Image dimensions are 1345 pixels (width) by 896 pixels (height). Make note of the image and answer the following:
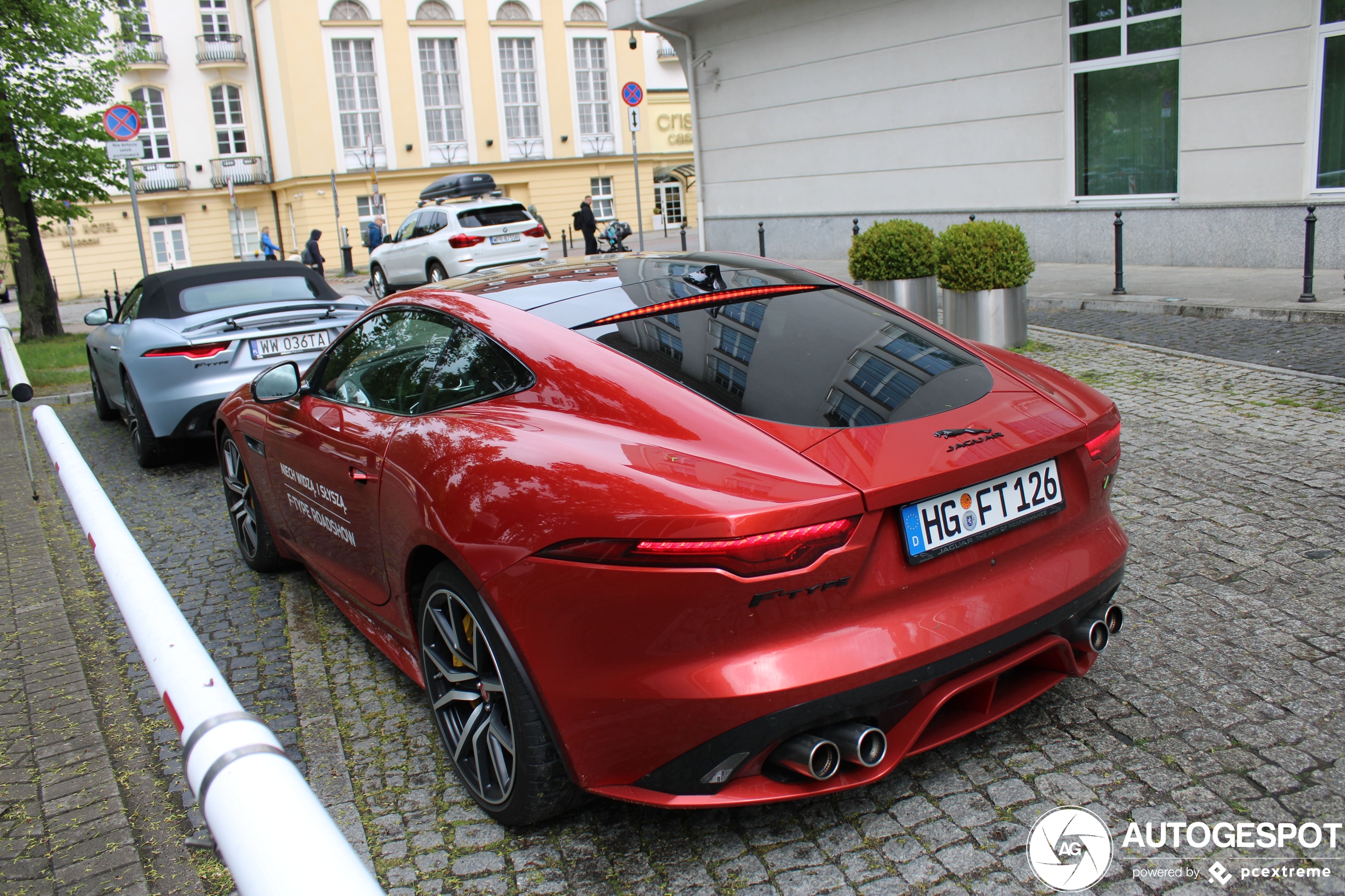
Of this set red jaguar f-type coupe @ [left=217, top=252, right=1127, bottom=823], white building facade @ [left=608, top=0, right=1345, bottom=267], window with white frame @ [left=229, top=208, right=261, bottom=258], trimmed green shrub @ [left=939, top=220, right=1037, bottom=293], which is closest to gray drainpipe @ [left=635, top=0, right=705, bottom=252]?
white building facade @ [left=608, top=0, right=1345, bottom=267]

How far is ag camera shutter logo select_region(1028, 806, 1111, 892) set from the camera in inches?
94.0

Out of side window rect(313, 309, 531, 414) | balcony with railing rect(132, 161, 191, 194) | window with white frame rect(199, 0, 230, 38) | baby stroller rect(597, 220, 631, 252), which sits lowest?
side window rect(313, 309, 531, 414)

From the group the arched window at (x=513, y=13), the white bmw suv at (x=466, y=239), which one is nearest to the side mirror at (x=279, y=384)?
the white bmw suv at (x=466, y=239)

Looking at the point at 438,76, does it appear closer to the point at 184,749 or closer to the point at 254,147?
the point at 254,147

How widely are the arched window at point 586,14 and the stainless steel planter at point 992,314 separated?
3897 cm

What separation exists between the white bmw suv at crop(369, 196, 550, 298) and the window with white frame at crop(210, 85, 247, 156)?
28.5 metres

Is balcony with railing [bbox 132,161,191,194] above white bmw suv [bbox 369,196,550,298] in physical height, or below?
above

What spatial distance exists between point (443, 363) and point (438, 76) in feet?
140

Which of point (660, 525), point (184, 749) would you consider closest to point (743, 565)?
point (660, 525)

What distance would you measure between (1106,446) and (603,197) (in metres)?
44.5

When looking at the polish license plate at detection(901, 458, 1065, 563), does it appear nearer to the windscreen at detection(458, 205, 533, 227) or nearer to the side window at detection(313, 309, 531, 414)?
the side window at detection(313, 309, 531, 414)

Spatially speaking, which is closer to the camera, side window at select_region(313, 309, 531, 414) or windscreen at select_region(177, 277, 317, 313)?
side window at select_region(313, 309, 531, 414)

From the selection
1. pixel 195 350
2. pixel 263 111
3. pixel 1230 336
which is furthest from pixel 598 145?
pixel 195 350

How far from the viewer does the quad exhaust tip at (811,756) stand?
7.53 feet
